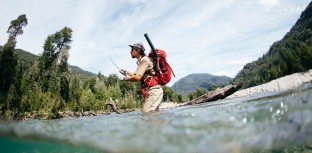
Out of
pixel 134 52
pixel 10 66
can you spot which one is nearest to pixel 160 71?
pixel 134 52

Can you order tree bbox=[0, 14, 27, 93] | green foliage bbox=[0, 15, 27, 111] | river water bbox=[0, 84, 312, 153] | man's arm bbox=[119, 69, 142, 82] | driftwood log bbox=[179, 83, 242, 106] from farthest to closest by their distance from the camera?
1. tree bbox=[0, 14, 27, 93]
2. green foliage bbox=[0, 15, 27, 111]
3. driftwood log bbox=[179, 83, 242, 106]
4. man's arm bbox=[119, 69, 142, 82]
5. river water bbox=[0, 84, 312, 153]

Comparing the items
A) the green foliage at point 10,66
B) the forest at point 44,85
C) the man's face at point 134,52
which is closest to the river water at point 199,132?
the man's face at point 134,52

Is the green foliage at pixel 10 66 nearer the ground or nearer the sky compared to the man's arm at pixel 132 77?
nearer the sky

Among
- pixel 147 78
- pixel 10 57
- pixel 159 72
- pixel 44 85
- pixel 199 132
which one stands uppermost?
pixel 10 57

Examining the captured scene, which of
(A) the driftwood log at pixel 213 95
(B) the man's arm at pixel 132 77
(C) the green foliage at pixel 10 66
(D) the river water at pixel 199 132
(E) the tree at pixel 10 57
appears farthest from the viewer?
(E) the tree at pixel 10 57

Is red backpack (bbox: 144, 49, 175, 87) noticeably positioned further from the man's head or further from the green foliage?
the green foliage

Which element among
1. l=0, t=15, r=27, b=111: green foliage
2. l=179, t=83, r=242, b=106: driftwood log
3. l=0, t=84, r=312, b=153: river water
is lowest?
l=0, t=84, r=312, b=153: river water

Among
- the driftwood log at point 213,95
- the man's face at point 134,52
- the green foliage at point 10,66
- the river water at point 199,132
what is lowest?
the river water at point 199,132

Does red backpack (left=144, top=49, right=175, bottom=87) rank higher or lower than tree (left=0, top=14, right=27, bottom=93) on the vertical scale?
lower

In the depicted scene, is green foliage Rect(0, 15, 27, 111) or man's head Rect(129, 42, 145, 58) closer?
man's head Rect(129, 42, 145, 58)

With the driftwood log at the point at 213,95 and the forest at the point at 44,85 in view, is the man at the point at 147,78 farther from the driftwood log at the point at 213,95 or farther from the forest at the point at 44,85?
the forest at the point at 44,85

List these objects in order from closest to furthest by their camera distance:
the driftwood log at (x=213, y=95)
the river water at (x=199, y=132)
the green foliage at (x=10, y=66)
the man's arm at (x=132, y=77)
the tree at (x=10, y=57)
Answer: the river water at (x=199, y=132) → the man's arm at (x=132, y=77) → the driftwood log at (x=213, y=95) → the green foliage at (x=10, y=66) → the tree at (x=10, y=57)

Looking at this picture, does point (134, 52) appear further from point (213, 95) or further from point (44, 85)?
point (44, 85)

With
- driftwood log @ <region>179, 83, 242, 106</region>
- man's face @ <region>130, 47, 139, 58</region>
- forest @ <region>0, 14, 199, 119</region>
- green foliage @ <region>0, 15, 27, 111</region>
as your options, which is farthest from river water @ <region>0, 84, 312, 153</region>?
green foliage @ <region>0, 15, 27, 111</region>
